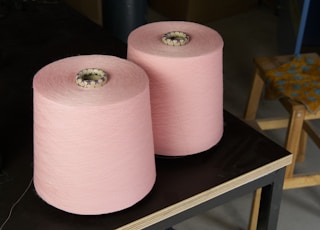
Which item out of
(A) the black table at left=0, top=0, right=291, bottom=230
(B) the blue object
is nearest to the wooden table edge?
(A) the black table at left=0, top=0, right=291, bottom=230

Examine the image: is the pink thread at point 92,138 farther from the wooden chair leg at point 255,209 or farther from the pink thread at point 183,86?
the wooden chair leg at point 255,209

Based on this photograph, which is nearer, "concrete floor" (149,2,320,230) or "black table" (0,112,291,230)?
"black table" (0,112,291,230)

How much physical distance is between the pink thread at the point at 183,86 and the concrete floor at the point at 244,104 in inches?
36.8

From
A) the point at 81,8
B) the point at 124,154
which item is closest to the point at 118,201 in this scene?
the point at 124,154

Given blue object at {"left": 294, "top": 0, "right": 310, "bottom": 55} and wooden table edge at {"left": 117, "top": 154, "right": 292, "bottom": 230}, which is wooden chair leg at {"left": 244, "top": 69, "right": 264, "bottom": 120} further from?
wooden table edge at {"left": 117, "top": 154, "right": 292, "bottom": 230}

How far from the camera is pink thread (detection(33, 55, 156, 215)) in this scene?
0.71m

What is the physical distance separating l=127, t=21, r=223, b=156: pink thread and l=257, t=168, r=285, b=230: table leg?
0.52 ft

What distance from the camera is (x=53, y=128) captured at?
727 millimetres

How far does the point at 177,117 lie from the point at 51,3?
39.0 inches

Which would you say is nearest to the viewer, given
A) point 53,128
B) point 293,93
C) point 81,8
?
point 53,128

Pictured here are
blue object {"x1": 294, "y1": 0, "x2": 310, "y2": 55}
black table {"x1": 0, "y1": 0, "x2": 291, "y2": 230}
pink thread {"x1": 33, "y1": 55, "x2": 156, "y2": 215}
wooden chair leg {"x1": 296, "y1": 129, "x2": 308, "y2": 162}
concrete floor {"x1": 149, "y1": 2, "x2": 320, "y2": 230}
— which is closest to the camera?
pink thread {"x1": 33, "y1": 55, "x2": 156, "y2": 215}

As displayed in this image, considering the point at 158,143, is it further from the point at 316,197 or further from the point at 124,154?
the point at 316,197

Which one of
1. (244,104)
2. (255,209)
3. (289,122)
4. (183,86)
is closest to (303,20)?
(244,104)

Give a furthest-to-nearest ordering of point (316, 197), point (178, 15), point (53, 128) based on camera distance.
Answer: point (178, 15) < point (316, 197) < point (53, 128)
